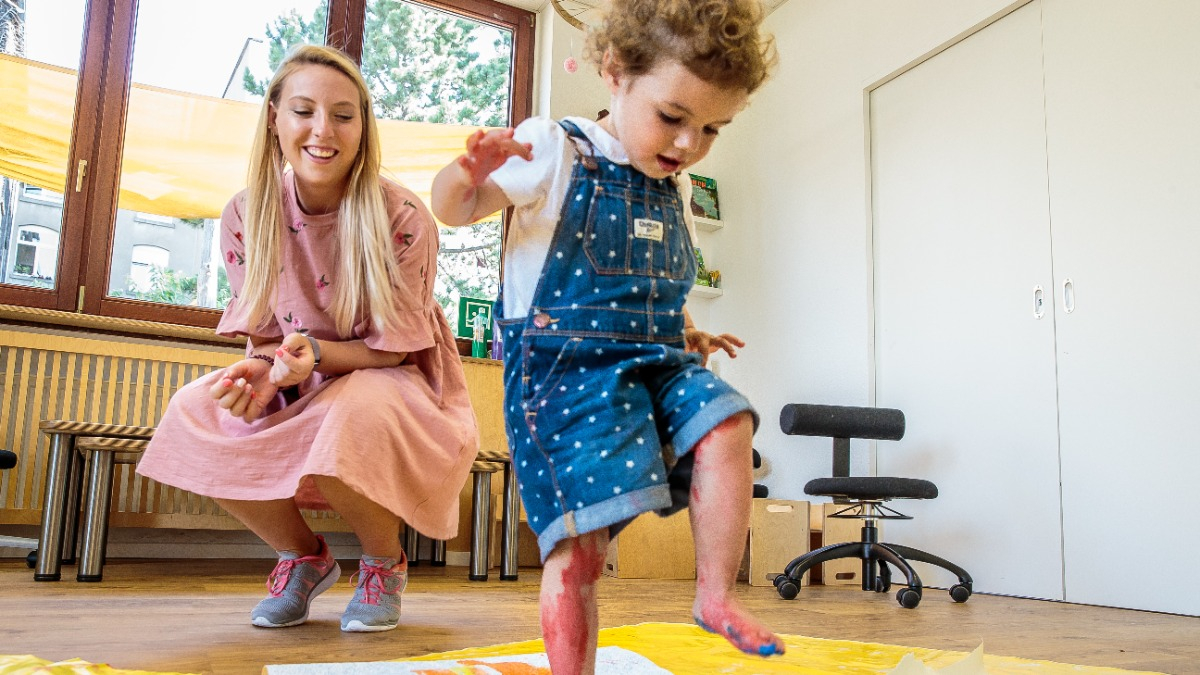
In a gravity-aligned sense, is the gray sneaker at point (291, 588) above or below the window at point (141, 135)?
below

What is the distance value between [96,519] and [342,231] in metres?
1.22

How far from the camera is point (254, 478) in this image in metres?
1.66

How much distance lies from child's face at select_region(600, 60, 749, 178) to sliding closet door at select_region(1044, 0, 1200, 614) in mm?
2254

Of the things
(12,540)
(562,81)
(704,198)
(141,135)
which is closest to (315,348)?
(12,540)

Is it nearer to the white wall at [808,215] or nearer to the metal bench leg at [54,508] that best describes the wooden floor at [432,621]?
the metal bench leg at [54,508]

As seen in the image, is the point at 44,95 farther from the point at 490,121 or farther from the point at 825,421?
the point at 825,421

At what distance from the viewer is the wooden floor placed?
140 centimetres

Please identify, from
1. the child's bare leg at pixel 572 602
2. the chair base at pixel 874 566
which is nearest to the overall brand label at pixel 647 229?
the child's bare leg at pixel 572 602

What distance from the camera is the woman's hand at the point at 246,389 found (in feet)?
5.14

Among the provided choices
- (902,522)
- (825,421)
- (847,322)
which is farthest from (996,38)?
(902,522)

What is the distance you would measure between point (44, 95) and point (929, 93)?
3422 mm

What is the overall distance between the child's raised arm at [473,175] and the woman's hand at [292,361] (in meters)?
0.63

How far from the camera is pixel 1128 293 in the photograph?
112 inches

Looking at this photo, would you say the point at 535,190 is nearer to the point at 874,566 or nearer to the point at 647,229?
the point at 647,229
